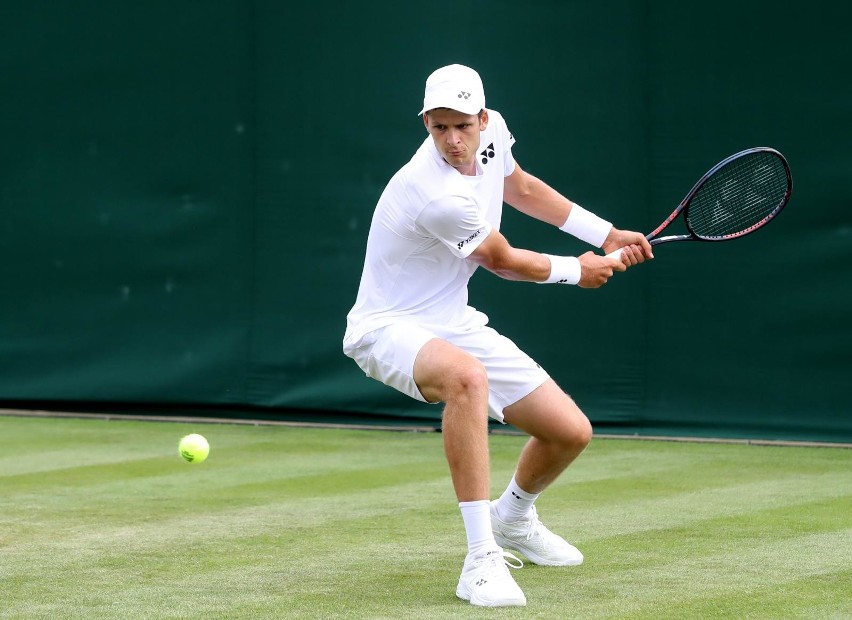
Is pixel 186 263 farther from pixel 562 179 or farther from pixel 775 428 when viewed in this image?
pixel 775 428

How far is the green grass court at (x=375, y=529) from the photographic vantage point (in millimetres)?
4145

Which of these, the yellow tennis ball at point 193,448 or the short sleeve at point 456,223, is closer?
the short sleeve at point 456,223

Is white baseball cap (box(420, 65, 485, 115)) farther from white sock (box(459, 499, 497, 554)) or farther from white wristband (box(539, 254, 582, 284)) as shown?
white sock (box(459, 499, 497, 554))

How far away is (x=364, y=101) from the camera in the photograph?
8695mm

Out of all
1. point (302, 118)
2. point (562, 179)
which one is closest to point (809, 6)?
point (562, 179)

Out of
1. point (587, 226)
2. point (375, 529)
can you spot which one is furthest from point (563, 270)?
point (375, 529)

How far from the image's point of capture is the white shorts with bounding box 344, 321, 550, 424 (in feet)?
14.6

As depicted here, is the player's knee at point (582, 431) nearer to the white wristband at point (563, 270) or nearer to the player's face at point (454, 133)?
the white wristband at point (563, 270)

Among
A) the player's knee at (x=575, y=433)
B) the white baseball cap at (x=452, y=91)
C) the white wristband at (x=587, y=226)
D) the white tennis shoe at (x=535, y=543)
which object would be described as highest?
the white baseball cap at (x=452, y=91)

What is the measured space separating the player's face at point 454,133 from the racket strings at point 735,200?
1.28 metres

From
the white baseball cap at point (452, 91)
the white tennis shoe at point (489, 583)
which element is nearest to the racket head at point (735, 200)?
the white baseball cap at point (452, 91)

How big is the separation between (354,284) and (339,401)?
2.34 feet

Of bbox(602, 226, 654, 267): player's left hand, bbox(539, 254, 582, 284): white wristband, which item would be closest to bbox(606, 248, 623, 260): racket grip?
bbox(602, 226, 654, 267): player's left hand

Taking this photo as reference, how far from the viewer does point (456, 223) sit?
432 centimetres
